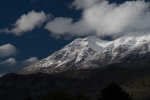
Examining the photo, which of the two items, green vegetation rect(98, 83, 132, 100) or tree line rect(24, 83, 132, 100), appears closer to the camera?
green vegetation rect(98, 83, 132, 100)

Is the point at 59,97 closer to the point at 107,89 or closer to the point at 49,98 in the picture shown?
the point at 49,98

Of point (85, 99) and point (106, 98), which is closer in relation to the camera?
point (106, 98)

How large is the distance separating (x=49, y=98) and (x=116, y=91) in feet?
70.4

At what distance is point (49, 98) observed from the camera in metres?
93.2

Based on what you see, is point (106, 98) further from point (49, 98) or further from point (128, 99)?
point (49, 98)

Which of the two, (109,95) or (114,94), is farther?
(109,95)

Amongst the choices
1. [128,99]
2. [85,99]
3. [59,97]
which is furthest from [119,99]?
[59,97]

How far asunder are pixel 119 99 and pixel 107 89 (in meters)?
5.19

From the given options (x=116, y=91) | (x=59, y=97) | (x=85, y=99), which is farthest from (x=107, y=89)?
(x=59, y=97)

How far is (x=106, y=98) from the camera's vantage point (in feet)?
291

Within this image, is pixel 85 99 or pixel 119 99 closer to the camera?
pixel 119 99

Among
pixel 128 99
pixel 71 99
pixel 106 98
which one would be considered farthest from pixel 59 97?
pixel 128 99

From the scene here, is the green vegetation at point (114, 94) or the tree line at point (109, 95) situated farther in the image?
the tree line at point (109, 95)

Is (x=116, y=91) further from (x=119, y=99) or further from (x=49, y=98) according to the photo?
(x=49, y=98)
